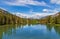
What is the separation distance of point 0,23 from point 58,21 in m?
50.8

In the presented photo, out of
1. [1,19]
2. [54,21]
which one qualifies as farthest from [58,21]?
[1,19]

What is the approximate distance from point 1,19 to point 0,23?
4204 mm

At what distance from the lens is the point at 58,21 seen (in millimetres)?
111000

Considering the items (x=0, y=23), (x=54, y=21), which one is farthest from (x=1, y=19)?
(x=54, y=21)

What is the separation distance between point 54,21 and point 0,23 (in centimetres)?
4884

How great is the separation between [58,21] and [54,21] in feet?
11.7

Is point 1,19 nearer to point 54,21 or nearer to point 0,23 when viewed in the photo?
point 0,23

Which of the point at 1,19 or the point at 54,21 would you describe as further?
the point at 54,21

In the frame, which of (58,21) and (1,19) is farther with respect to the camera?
(58,21)

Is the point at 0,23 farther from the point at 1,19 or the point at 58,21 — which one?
the point at 58,21

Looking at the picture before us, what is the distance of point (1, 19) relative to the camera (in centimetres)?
9069

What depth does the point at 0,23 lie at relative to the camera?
87.5 m

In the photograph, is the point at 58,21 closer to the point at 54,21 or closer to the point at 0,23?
the point at 54,21
